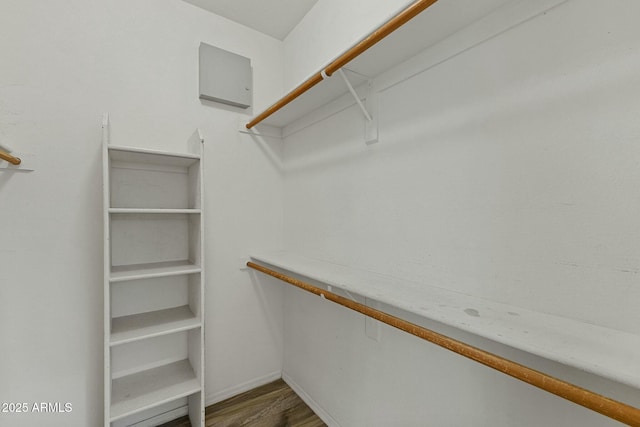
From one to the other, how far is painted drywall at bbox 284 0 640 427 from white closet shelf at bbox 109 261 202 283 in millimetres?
844

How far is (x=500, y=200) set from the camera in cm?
89

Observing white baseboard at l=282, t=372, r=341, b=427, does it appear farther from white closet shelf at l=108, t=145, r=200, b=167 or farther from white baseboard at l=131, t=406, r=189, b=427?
white closet shelf at l=108, t=145, r=200, b=167

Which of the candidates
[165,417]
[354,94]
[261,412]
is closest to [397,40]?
[354,94]

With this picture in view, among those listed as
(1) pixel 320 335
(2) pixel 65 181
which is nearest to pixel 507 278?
(1) pixel 320 335

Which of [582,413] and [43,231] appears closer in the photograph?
[582,413]

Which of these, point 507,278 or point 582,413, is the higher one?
point 507,278

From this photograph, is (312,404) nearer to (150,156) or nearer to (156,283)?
(156,283)

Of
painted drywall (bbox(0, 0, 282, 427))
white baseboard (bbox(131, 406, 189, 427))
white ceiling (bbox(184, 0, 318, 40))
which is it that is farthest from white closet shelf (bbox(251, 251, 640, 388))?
white ceiling (bbox(184, 0, 318, 40))

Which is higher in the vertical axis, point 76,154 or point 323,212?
point 76,154

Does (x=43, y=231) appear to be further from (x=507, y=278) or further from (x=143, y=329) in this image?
(x=507, y=278)

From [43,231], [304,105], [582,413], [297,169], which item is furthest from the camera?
[297,169]

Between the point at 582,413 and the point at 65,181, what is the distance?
2.21 m

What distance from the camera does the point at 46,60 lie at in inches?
54.1

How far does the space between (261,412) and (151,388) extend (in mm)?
668
